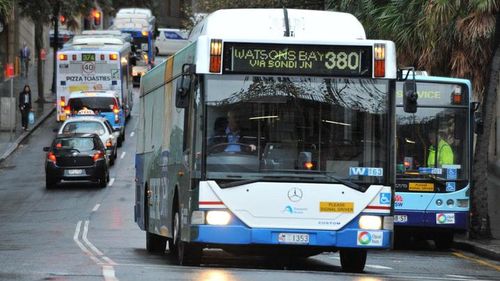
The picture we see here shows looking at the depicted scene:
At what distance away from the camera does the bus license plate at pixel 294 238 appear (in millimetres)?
13516

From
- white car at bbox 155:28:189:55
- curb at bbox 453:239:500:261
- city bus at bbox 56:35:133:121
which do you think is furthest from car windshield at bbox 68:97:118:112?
white car at bbox 155:28:189:55

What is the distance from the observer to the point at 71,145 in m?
33.8

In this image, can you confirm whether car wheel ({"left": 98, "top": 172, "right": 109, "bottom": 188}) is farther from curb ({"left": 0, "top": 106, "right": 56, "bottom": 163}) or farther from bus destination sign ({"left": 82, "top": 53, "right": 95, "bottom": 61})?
bus destination sign ({"left": 82, "top": 53, "right": 95, "bottom": 61})

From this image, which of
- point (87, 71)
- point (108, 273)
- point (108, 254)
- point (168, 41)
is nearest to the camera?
point (108, 273)

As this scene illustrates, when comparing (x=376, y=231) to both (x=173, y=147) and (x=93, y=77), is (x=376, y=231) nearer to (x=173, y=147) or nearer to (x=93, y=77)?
(x=173, y=147)

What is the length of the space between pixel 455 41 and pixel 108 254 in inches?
384

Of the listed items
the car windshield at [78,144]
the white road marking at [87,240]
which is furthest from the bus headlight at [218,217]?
the car windshield at [78,144]

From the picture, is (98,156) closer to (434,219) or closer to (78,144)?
(78,144)

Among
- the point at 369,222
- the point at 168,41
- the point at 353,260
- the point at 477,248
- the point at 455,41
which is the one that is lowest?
the point at 477,248

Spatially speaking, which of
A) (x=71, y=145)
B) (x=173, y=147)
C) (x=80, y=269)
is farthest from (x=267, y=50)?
(x=71, y=145)

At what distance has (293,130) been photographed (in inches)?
531

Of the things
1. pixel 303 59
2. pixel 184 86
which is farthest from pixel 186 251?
pixel 303 59

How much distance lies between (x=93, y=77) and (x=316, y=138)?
3451 centimetres

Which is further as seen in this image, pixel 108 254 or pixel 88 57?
pixel 88 57
